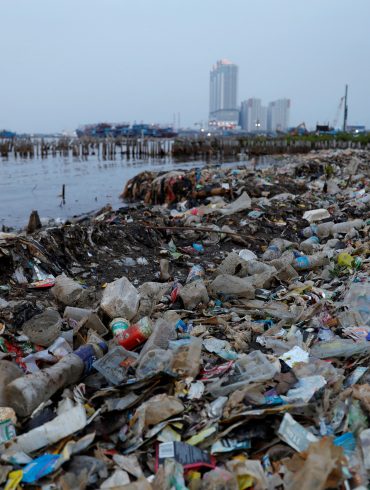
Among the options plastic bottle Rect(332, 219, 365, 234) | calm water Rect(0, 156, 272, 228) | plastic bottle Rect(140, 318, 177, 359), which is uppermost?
plastic bottle Rect(332, 219, 365, 234)

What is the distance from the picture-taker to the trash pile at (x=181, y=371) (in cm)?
214

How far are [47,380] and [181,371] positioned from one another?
79 cm

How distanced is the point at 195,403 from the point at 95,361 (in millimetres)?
792

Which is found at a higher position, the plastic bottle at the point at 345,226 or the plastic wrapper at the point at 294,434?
the plastic bottle at the point at 345,226

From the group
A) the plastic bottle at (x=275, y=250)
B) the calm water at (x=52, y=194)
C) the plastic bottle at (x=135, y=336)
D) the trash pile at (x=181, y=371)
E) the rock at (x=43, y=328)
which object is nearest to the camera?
the trash pile at (x=181, y=371)

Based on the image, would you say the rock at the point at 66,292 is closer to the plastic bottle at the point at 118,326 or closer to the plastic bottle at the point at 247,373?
the plastic bottle at the point at 118,326

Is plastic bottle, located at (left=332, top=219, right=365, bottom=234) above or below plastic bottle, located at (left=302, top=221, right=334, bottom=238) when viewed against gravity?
above

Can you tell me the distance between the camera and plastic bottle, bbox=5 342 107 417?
2.57 metres

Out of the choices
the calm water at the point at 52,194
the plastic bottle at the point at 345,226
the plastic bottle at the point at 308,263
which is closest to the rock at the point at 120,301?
the plastic bottle at the point at 308,263

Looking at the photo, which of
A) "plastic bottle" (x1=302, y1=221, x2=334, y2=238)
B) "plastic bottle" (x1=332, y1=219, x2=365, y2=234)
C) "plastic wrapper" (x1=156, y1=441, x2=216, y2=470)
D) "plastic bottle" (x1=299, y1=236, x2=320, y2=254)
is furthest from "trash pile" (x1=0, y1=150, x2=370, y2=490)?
"plastic bottle" (x1=302, y1=221, x2=334, y2=238)

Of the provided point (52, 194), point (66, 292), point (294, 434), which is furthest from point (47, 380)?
point (52, 194)

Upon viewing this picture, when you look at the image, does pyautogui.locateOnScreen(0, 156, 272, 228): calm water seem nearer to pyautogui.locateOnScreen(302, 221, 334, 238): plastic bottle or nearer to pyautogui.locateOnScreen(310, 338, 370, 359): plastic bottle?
pyautogui.locateOnScreen(302, 221, 334, 238): plastic bottle

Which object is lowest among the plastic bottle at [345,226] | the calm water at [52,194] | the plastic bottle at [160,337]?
the calm water at [52,194]

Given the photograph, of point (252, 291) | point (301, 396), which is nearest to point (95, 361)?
point (301, 396)
